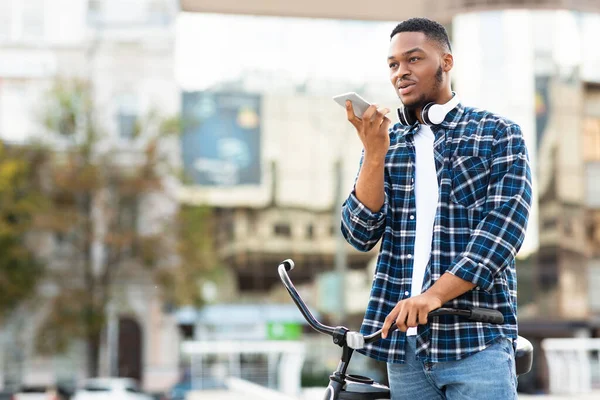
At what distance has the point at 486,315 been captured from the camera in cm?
214

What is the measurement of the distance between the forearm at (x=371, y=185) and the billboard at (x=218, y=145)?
31053 millimetres

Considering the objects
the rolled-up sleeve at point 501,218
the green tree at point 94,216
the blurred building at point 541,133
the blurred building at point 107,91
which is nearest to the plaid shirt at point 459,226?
the rolled-up sleeve at point 501,218

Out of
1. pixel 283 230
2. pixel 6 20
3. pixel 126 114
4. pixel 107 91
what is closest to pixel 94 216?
pixel 126 114

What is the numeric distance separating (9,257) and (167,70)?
8.14 m

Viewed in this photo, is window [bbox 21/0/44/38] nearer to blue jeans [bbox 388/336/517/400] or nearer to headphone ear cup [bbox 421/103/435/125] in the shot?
headphone ear cup [bbox 421/103/435/125]

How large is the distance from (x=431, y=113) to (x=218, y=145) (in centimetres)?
3139

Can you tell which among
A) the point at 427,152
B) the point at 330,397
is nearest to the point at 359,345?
the point at 330,397

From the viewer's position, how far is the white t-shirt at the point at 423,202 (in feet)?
7.66

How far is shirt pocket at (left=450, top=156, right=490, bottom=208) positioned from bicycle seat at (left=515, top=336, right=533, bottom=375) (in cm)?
36

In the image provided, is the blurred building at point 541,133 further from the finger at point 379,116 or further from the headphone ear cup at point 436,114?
the finger at point 379,116

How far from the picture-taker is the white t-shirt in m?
2.33

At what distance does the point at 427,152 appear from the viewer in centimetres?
243

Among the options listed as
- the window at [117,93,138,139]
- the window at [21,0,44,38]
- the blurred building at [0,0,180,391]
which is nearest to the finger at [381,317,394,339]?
the blurred building at [0,0,180,391]

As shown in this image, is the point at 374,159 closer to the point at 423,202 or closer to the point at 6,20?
the point at 423,202
